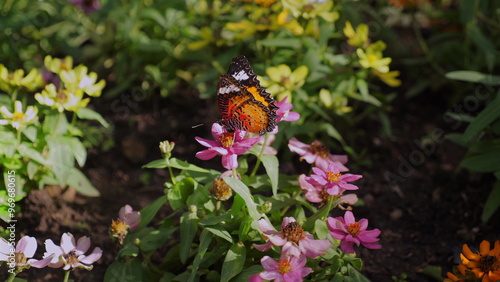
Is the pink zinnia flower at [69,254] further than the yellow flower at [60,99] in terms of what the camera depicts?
No

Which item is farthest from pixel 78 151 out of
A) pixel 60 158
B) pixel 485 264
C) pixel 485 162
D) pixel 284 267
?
pixel 485 162

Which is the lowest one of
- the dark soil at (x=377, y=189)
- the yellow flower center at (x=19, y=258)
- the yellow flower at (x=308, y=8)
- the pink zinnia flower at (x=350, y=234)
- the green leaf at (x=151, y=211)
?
the dark soil at (x=377, y=189)

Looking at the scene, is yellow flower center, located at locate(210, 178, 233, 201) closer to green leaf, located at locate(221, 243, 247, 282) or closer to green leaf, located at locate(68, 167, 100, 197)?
green leaf, located at locate(221, 243, 247, 282)

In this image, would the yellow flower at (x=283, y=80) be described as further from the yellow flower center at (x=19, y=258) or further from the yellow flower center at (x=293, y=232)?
the yellow flower center at (x=19, y=258)

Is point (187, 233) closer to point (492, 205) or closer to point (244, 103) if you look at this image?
point (244, 103)

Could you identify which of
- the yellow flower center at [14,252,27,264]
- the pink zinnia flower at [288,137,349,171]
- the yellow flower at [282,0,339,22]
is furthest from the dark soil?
the yellow flower at [282,0,339,22]

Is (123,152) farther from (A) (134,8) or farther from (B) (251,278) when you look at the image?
(B) (251,278)

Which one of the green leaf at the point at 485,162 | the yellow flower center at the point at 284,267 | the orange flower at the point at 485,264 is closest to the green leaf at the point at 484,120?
the green leaf at the point at 485,162
